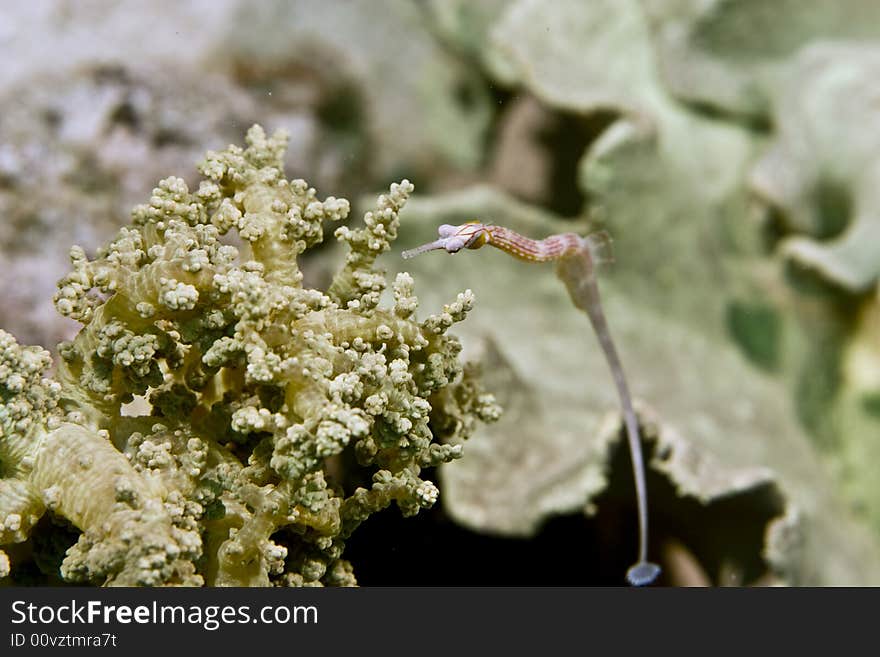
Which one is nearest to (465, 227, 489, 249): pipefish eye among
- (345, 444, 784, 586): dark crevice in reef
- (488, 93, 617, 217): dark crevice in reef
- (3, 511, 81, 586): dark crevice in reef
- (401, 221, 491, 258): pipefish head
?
(401, 221, 491, 258): pipefish head

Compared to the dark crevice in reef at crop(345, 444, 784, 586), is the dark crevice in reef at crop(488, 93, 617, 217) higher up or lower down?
higher up

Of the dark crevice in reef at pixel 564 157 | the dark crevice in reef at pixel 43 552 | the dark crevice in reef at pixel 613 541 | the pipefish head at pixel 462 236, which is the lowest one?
the dark crevice in reef at pixel 43 552

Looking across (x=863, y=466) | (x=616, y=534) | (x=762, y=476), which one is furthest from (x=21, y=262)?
(x=863, y=466)

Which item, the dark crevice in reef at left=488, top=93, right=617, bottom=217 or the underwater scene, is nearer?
the underwater scene

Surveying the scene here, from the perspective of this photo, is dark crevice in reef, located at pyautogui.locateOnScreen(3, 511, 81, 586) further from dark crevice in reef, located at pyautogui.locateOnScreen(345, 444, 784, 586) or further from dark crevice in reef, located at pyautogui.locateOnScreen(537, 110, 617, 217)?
dark crevice in reef, located at pyautogui.locateOnScreen(537, 110, 617, 217)

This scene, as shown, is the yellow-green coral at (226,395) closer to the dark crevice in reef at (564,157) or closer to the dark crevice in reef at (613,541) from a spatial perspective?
the dark crevice in reef at (613,541)

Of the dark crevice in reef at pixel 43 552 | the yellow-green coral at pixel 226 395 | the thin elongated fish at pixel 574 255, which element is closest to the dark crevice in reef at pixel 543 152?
the thin elongated fish at pixel 574 255

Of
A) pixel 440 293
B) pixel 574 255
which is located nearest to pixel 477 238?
pixel 574 255

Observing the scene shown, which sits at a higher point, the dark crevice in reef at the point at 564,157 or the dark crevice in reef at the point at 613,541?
the dark crevice in reef at the point at 564,157

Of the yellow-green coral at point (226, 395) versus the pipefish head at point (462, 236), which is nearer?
the yellow-green coral at point (226, 395)
